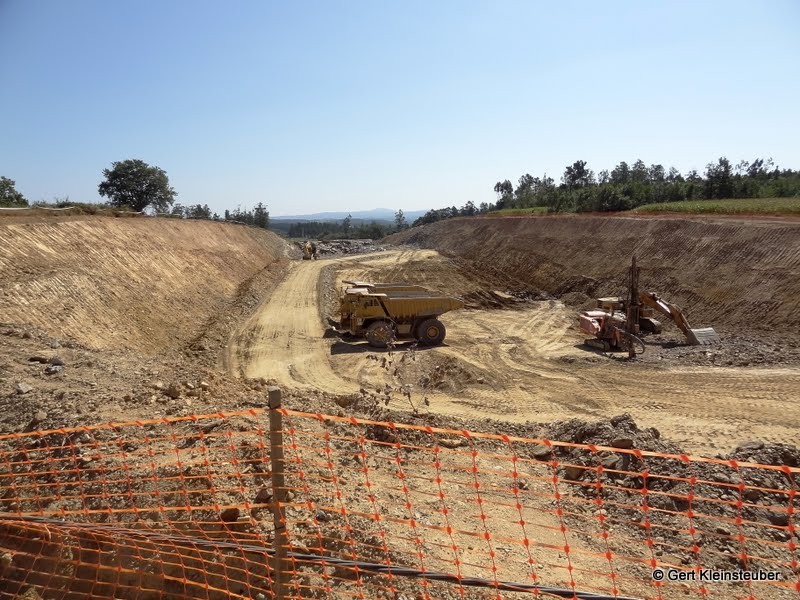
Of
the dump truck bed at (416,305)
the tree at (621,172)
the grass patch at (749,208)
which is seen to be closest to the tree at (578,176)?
the tree at (621,172)

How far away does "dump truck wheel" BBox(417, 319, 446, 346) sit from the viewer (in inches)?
642

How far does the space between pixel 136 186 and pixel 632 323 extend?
46.4m

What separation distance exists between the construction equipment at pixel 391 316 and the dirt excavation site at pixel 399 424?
0.74 metres

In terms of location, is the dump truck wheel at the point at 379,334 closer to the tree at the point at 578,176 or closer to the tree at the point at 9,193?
the tree at the point at 9,193

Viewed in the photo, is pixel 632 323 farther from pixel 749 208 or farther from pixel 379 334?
pixel 749 208

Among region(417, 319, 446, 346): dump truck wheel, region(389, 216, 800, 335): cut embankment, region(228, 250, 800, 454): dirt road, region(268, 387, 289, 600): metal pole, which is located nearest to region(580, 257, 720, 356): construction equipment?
region(228, 250, 800, 454): dirt road

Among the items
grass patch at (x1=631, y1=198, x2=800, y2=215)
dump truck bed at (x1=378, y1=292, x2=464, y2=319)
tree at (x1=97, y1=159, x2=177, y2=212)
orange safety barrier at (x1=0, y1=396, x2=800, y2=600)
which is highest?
tree at (x1=97, y1=159, x2=177, y2=212)

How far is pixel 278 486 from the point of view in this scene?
328cm

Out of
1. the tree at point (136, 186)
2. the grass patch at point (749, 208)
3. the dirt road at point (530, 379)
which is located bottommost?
the dirt road at point (530, 379)

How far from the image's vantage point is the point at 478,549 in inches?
199

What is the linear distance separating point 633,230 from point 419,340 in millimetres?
17830

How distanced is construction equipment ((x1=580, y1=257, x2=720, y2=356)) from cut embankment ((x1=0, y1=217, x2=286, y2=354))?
13.8 metres

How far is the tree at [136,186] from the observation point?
45688 mm

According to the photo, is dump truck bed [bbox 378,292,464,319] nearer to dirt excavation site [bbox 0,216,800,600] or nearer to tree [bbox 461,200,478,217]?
dirt excavation site [bbox 0,216,800,600]
